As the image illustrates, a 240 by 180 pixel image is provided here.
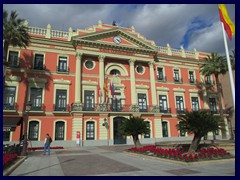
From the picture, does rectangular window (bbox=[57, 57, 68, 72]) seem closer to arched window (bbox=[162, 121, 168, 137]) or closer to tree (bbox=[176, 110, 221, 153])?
arched window (bbox=[162, 121, 168, 137])

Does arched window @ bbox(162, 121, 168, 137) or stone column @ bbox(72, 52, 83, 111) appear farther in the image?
arched window @ bbox(162, 121, 168, 137)

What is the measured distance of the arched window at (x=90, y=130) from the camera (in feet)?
86.1

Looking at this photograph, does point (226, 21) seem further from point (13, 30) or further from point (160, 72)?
point (160, 72)

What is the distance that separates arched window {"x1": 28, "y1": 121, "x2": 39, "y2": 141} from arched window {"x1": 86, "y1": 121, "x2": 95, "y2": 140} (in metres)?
5.98

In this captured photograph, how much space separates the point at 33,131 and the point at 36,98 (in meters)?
4.12

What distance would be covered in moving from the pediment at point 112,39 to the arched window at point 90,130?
11056 millimetres

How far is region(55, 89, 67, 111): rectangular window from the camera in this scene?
26.7 m

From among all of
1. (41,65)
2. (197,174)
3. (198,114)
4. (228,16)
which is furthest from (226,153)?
(41,65)

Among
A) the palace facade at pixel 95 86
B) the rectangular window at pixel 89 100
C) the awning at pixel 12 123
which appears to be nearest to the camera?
the awning at pixel 12 123

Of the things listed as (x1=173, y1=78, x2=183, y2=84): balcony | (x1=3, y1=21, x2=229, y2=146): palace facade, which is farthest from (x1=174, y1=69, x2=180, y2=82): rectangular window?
(x1=3, y1=21, x2=229, y2=146): palace facade

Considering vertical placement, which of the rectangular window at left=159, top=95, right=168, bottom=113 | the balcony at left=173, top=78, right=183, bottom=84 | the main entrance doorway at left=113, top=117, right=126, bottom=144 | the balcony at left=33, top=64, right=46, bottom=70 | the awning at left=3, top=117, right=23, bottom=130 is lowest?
the main entrance doorway at left=113, top=117, right=126, bottom=144

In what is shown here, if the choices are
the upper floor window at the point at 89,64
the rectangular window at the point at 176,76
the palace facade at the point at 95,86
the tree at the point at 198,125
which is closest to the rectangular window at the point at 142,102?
the palace facade at the point at 95,86

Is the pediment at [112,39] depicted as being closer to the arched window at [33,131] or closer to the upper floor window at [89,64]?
the upper floor window at [89,64]
